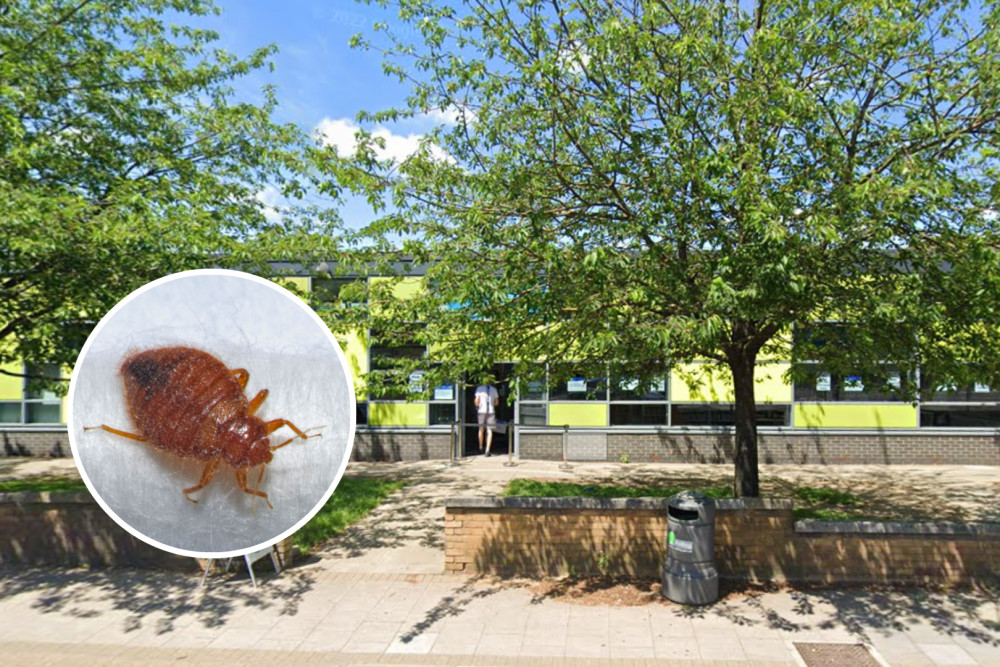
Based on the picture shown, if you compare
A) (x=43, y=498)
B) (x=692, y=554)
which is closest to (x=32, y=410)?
(x=43, y=498)

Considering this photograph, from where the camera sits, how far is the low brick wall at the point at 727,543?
682 cm

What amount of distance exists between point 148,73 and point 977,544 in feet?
36.6

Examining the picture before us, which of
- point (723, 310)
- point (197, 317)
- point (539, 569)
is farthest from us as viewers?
point (539, 569)

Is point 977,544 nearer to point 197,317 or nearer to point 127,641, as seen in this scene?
point 197,317

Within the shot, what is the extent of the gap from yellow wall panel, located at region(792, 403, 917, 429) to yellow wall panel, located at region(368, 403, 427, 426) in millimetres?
7913

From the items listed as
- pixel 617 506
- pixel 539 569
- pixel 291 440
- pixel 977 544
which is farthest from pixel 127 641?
pixel 977 544

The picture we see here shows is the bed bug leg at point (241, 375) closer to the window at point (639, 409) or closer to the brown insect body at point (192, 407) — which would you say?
the brown insect body at point (192, 407)

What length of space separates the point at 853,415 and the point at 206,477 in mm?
13597

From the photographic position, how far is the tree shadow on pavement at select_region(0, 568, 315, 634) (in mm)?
6336

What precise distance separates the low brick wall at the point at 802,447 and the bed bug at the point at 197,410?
429 inches

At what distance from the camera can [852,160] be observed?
5.88 m

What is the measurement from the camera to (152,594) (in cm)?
684

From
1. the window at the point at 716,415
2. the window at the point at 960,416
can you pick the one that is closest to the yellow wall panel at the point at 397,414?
the window at the point at 716,415

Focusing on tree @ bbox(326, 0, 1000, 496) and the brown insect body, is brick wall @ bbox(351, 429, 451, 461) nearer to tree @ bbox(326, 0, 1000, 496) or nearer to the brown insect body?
tree @ bbox(326, 0, 1000, 496)
